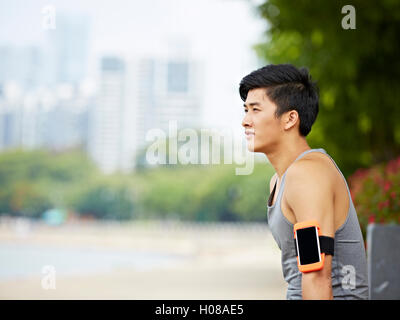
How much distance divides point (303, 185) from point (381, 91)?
8.91 meters

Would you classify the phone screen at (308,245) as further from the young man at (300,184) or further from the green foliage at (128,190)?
the green foliage at (128,190)

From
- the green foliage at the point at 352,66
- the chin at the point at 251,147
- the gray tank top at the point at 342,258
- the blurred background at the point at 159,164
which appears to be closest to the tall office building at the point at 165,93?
the blurred background at the point at 159,164

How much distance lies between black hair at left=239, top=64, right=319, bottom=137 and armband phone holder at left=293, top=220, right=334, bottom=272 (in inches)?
16.4

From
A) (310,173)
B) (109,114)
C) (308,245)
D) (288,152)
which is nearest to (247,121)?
(288,152)

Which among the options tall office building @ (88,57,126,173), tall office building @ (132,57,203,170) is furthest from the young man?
tall office building @ (88,57,126,173)

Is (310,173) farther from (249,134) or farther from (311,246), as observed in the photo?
(249,134)

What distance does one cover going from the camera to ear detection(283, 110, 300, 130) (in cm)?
197

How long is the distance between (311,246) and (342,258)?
212 millimetres

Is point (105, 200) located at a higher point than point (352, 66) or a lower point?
lower

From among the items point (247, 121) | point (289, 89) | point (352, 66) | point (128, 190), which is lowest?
point (128, 190)

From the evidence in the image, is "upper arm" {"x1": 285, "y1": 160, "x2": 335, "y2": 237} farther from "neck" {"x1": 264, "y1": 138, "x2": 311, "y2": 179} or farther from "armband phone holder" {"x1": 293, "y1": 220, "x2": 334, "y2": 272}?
"neck" {"x1": 264, "y1": 138, "x2": 311, "y2": 179}

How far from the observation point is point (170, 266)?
2428cm
